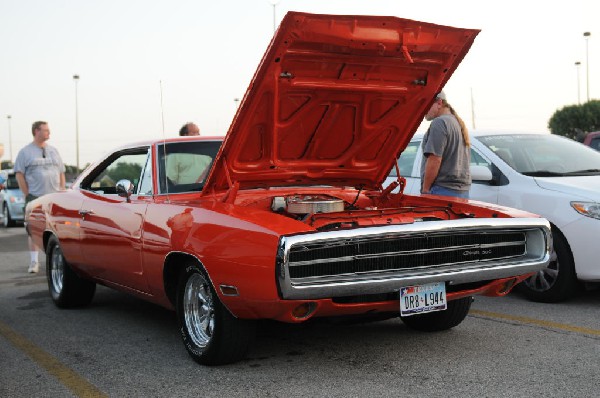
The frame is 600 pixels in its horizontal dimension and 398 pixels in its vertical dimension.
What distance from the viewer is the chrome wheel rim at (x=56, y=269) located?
7.29 meters

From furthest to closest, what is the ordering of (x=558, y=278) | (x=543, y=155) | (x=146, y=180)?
(x=543, y=155) → (x=558, y=278) → (x=146, y=180)

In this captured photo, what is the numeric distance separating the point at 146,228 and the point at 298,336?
1310 millimetres

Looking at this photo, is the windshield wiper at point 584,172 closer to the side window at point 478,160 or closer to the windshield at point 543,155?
the windshield at point 543,155

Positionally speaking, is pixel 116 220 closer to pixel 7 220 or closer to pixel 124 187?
pixel 124 187

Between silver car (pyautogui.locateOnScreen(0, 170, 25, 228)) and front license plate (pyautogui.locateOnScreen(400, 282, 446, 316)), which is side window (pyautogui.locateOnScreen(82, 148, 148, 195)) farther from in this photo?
silver car (pyautogui.locateOnScreen(0, 170, 25, 228))

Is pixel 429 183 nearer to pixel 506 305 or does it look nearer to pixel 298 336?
pixel 506 305

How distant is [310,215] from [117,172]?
8.17 feet

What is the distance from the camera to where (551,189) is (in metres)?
6.75

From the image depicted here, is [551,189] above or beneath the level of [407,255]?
above

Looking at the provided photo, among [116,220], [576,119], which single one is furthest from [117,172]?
[576,119]

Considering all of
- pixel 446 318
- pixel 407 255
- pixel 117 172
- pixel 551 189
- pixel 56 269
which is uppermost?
pixel 117 172

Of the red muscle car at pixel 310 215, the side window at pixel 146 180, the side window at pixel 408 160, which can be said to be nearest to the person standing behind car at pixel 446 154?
the red muscle car at pixel 310 215

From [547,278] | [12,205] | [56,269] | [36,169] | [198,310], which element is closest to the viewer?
[198,310]

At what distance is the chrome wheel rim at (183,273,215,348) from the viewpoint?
193 inches
